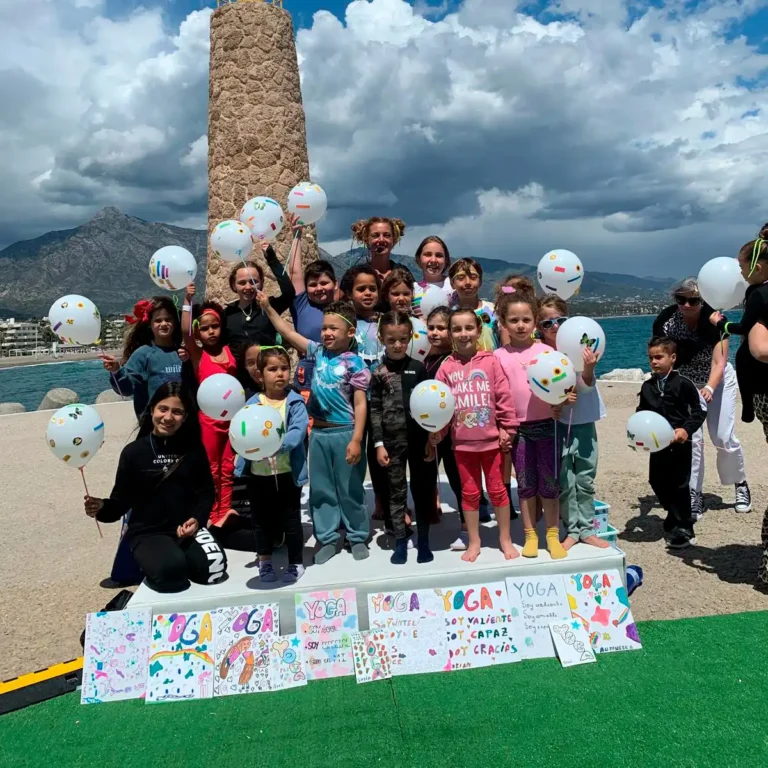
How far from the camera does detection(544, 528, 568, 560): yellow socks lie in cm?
335

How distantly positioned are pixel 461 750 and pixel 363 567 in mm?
1236

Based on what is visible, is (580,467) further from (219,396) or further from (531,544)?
(219,396)

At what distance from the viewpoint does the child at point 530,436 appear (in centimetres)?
338

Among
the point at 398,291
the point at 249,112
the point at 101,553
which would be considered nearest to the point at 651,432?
the point at 398,291

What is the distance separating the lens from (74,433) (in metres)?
3.29

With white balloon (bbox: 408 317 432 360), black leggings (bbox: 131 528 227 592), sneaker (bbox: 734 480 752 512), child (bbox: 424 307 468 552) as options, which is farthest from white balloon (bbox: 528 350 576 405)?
sneaker (bbox: 734 480 752 512)

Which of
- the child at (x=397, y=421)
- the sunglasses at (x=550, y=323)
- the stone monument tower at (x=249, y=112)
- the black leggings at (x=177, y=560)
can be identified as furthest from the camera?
the stone monument tower at (x=249, y=112)

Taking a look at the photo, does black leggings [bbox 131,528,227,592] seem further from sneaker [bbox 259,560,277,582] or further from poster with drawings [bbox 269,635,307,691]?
poster with drawings [bbox 269,635,307,691]

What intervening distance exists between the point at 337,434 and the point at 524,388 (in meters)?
1.11

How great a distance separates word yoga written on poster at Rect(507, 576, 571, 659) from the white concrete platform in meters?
0.08

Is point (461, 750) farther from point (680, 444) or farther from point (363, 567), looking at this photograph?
point (680, 444)

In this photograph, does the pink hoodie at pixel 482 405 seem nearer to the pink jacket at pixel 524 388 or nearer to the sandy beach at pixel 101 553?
the pink jacket at pixel 524 388

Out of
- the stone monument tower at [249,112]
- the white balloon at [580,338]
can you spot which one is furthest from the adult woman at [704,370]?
the stone monument tower at [249,112]

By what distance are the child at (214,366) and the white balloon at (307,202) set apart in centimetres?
102
